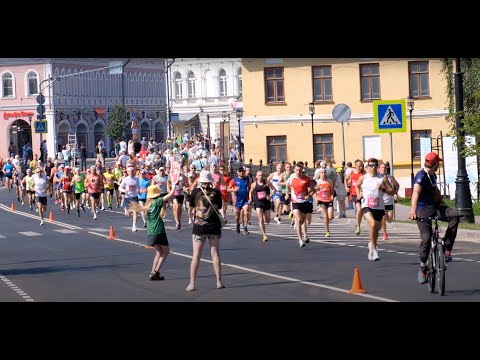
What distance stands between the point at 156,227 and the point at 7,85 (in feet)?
245

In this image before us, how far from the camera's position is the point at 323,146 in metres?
54.3

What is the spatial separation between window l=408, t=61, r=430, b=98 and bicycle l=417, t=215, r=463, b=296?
3458 cm

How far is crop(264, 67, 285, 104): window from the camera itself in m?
55.0

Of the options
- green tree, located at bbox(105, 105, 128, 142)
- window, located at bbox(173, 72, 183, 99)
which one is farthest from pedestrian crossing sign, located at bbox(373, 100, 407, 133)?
green tree, located at bbox(105, 105, 128, 142)

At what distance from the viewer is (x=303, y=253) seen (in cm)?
2573

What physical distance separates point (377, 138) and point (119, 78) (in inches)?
1855

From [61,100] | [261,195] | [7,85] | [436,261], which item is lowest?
[436,261]

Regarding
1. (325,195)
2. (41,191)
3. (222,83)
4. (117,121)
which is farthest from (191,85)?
(325,195)

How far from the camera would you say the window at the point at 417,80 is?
172ft

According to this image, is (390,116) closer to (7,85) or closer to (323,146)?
(323,146)

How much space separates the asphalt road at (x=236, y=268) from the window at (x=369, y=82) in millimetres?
19637
